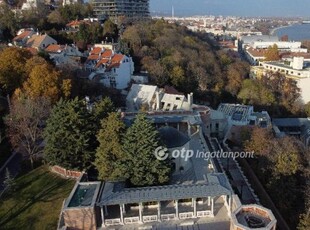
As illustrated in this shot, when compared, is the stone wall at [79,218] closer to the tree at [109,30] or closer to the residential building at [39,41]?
the residential building at [39,41]

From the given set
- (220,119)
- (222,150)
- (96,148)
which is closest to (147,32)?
(220,119)

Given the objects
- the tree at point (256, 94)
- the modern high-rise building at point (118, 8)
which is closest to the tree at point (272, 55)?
the tree at point (256, 94)

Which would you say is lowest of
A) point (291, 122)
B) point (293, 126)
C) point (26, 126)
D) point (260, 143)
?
point (293, 126)

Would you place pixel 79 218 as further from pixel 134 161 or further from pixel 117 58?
pixel 117 58

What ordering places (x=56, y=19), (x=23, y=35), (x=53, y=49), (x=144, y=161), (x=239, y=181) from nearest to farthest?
(x=144, y=161)
(x=239, y=181)
(x=53, y=49)
(x=23, y=35)
(x=56, y=19)

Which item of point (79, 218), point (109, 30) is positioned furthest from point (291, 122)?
point (109, 30)

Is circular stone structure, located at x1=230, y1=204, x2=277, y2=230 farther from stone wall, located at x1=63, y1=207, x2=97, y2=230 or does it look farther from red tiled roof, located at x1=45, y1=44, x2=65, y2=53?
red tiled roof, located at x1=45, y1=44, x2=65, y2=53

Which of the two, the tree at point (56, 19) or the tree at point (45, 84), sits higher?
the tree at point (56, 19)
